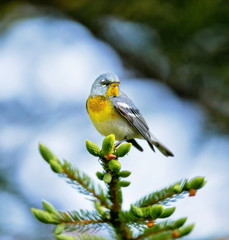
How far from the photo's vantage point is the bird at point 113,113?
2580mm

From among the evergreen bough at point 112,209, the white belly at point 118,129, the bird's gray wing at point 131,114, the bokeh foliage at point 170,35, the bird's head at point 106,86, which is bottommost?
the evergreen bough at point 112,209

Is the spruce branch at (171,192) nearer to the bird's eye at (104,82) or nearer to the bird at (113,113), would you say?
the bird at (113,113)

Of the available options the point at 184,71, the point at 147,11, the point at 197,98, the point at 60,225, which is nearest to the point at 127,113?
the point at 147,11

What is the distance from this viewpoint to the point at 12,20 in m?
3.63

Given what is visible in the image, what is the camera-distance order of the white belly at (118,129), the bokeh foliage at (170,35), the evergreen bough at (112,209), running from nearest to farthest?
the evergreen bough at (112,209) → the bokeh foliage at (170,35) → the white belly at (118,129)

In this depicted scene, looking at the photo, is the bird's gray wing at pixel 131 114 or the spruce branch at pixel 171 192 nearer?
the spruce branch at pixel 171 192

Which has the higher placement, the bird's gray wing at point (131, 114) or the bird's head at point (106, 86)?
the bird's head at point (106, 86)

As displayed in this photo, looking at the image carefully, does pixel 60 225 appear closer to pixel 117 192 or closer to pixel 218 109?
pixel 117 192

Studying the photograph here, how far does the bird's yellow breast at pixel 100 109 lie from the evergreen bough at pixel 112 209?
1094mm

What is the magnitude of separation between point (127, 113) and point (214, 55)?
0.71 meters

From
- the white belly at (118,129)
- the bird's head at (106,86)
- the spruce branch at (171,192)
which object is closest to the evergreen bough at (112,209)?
the spruce branch at (171,192)

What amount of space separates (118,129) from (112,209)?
1178mm

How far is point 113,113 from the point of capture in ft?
8.63

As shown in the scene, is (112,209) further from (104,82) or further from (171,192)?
(104,82)
